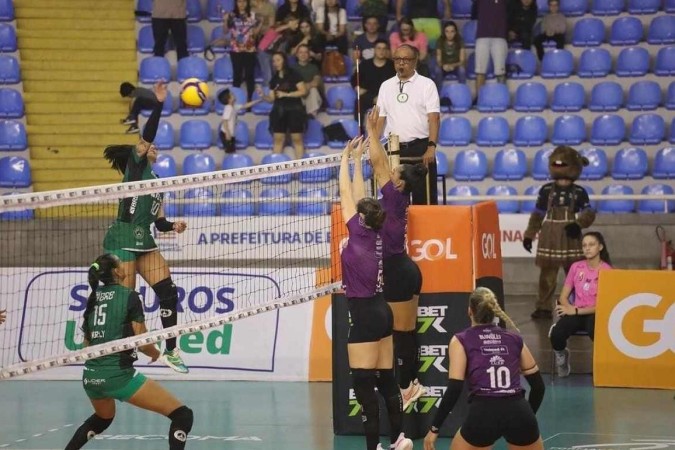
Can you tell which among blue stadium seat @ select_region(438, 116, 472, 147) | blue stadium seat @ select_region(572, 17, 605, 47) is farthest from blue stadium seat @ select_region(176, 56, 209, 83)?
blue stadium seat @ select_region(572, 17, 605, 47)

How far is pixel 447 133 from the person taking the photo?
21.0 meters

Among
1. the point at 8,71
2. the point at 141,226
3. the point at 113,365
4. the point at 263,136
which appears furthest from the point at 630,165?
the point at 113,365

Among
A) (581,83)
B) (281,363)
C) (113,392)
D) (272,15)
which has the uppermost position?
(272,15)

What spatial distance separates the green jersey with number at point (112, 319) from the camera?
31.7 feet

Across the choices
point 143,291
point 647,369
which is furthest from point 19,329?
point 647,369

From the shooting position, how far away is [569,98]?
21.2m

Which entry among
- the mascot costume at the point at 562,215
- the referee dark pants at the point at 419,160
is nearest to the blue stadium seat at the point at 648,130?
the mascot costume at the point at 562,215

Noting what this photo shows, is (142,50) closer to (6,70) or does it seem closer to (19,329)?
(6,70)

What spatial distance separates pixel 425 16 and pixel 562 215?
6.25 metres

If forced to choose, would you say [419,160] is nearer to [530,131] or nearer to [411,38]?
[411,38]

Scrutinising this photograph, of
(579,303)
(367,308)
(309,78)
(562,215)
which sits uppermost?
(309,78)

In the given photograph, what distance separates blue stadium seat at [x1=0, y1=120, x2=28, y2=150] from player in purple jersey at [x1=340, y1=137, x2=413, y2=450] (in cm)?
1244

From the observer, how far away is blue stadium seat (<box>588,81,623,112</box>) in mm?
21016

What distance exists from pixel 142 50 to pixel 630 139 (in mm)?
8920
